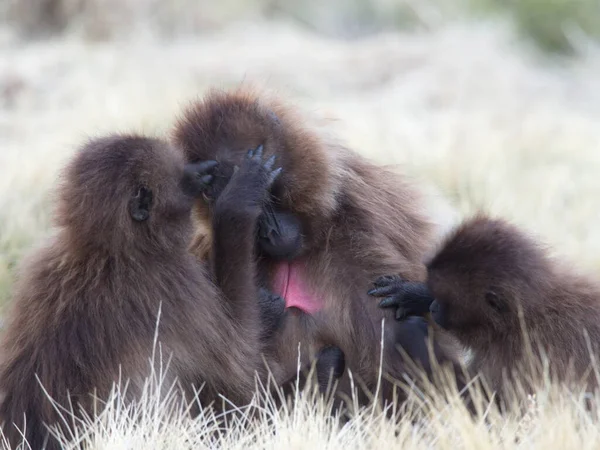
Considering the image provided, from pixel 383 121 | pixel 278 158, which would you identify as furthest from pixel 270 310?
pixel 383 121

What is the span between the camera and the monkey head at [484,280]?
14.3 feet

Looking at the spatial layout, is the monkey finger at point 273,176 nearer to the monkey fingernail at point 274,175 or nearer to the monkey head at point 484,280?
the monkey fingernail at point 274,175

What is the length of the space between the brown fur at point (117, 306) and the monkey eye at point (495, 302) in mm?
1072

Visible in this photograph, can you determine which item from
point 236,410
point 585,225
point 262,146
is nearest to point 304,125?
point 262,146

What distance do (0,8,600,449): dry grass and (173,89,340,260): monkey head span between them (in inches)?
20.7

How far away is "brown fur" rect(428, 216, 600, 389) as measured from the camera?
14.1 feet

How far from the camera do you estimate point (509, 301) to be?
14.4 feet

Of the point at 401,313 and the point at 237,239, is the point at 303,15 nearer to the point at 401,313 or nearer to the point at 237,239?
the point at 401,313

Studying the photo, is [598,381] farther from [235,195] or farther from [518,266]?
[235,195]

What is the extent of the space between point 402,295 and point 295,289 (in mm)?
534

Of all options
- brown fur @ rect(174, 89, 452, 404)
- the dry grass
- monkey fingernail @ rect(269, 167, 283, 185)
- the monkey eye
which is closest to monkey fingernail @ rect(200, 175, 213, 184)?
brown fur @ rect(174, 89, 452, 404)

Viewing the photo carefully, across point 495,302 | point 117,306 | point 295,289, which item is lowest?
point 117,306

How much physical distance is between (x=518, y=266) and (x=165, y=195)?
5.31ft

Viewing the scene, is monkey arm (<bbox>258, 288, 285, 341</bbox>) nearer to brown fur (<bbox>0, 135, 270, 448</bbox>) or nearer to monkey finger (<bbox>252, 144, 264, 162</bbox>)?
brown fur (<bbox>0, 135, 270, 448</bbox>)
